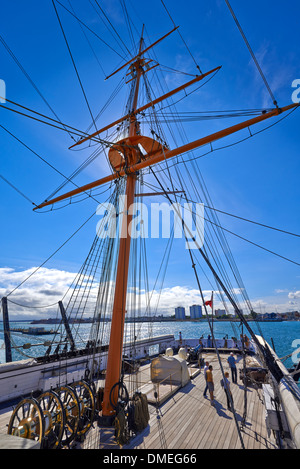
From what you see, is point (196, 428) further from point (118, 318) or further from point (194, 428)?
point (118, 318)

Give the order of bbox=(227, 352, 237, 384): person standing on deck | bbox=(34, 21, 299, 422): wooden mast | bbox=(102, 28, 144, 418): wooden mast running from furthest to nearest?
bbox=(227, 352, 237, 384): person standing on deck
bbox=(34, 21, 299, 422): wooden mast
bbox=(102, 28, 144, 418): wooden mast

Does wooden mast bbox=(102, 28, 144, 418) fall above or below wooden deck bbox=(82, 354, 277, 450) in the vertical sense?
above

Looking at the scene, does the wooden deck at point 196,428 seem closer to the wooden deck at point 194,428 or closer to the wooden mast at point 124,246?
the wooden deck at point 194,428

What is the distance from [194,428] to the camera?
6.74m

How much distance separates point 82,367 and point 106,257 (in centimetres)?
772

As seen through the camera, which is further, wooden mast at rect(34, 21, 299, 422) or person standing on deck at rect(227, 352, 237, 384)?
person standing on deck at rect(227, 352, 237, 384)

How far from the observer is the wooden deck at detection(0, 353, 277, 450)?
19.3ft

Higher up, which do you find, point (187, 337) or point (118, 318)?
point (118, 318)

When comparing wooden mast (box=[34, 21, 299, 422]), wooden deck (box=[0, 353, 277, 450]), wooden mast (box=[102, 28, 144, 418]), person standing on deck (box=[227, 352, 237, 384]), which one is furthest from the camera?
person standing on deck (box=[227, 352, 237, 384])

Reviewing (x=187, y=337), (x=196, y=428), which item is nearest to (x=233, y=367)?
(x=196, y=428)

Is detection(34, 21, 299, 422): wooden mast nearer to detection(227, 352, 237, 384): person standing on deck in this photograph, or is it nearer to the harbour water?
the harbour water

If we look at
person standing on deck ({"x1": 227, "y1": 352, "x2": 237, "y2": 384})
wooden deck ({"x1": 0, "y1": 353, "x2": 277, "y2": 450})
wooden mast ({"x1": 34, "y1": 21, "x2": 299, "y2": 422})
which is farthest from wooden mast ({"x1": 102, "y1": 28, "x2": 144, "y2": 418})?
person standing on deck ({"x1": 227, "y1": 352, "x2": 237, "y2": 384})

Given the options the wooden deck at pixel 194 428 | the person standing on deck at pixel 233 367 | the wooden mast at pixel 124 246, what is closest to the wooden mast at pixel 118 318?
the wooden mast at pixel 124 246
